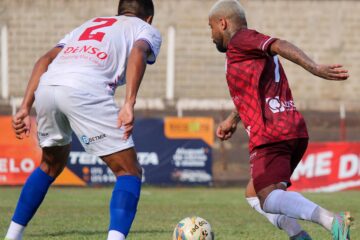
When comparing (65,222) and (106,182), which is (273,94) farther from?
(106,182)

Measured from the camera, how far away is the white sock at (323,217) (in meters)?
5.96

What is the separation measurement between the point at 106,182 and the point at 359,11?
14026mm

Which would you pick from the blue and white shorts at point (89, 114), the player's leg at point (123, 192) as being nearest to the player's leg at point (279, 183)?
the player's leg at point (123, 192)

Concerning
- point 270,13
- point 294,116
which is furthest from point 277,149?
point 270,13

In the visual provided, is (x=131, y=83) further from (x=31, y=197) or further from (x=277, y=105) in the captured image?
(x=31, y=197)

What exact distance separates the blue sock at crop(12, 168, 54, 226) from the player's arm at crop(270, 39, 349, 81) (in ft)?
7.04

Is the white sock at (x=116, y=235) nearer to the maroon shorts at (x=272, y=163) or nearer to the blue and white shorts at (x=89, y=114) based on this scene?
the blue and white shorts at (x=89, y=114)

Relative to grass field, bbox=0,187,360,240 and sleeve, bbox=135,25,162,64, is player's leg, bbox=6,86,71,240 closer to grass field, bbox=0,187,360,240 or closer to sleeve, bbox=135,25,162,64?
sleeve, bbox=135,25,162,64

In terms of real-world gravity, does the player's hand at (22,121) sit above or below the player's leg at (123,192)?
above

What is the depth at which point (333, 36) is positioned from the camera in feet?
94.7

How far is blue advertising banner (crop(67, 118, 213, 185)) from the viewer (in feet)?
59.4

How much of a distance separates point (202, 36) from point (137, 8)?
22.3 metres

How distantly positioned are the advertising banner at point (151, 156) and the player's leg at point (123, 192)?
454 inches

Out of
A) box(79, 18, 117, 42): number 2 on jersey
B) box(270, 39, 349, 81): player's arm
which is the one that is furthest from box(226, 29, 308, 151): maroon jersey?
box(79, 18, 117, 42): number 2 on jersey
